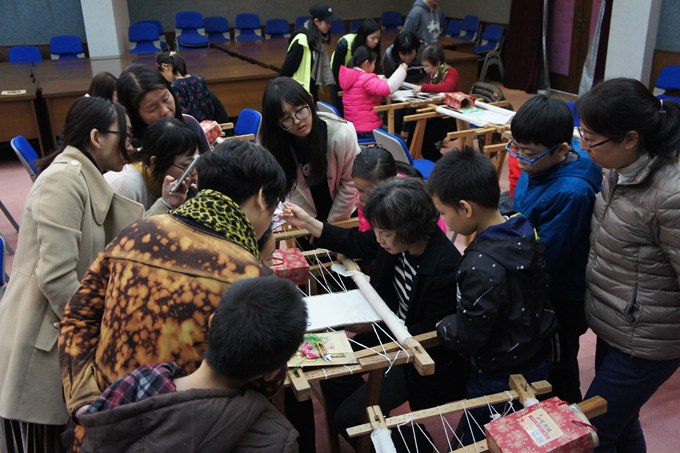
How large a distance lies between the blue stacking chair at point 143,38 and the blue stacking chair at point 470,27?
4.92 m

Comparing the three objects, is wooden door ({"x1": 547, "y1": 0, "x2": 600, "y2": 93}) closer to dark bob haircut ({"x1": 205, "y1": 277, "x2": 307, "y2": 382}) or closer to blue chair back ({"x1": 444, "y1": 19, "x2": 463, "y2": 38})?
blue chair back ({"x1": 444, "y1": 19, "x2": 463, "y2": 38})

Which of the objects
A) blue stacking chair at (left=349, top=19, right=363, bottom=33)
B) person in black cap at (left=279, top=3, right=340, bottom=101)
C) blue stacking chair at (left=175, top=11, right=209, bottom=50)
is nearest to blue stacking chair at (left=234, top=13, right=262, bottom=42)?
blue stacking chair at (left=175, top=11, right=209, bottom=50)

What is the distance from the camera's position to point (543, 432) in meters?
1.28

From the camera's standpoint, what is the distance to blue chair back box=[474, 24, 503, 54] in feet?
30.0

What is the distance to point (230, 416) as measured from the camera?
3.20ft

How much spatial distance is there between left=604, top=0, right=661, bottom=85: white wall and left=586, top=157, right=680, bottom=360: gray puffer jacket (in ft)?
17.6

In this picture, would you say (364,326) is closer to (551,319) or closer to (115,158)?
(551,319)

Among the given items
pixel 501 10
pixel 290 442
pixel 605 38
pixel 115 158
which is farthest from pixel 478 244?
pixel 501 10

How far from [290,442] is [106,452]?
11.8 inches

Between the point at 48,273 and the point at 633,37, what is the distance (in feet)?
21.0

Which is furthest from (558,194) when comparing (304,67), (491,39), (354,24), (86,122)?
(354,24)

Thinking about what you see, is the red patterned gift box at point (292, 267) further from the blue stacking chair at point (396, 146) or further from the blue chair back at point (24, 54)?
the blue chair back at point (24, 54)

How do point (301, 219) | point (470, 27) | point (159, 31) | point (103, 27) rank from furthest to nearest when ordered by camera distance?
1. point (470, 27)
2. point (159, 31)
3. point (103, 27)
4. point (301, 219)

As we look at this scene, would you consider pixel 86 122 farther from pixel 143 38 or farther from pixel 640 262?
pixel 143 38
